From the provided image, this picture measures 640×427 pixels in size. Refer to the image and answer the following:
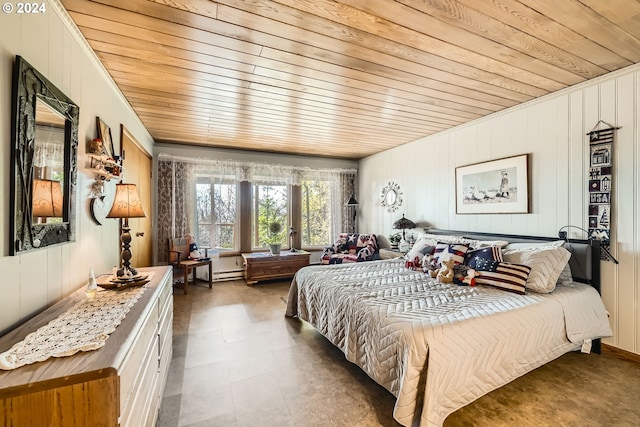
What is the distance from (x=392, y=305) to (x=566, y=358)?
1.78 meters

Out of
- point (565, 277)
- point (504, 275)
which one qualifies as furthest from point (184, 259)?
point (565, 277)

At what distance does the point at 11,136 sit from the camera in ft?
3.76

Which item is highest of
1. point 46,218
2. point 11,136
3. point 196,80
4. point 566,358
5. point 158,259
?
point 196,80

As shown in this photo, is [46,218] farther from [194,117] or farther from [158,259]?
[158,259]

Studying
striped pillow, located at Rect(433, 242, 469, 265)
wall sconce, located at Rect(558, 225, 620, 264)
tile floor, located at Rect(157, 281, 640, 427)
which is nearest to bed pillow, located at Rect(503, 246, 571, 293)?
wall sconce, located at Rect(558, 225, 620, 264)

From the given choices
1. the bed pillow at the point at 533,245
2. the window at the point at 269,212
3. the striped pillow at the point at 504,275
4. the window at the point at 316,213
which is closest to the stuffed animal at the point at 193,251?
the window at the point at 269,212

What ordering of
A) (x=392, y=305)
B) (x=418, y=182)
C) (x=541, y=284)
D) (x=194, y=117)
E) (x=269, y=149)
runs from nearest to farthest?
(x=392, y=305)
(x=541, y=284)
(x=194, y=117)
(x=418, y=182)
(x=269, y=149)

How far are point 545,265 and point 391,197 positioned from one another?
2860 mm

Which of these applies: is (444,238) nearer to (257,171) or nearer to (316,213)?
(316,213)

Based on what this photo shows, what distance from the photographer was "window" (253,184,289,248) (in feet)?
17.6

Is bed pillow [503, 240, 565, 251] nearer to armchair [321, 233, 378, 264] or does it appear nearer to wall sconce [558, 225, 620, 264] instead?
wall sconce [558, 225, 620, 264]

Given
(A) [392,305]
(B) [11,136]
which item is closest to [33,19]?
(B) [11,136]

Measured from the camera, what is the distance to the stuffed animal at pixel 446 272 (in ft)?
8.72

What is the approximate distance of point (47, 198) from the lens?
1384 mm
